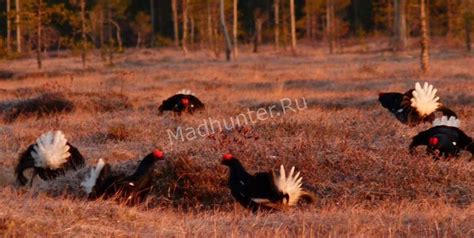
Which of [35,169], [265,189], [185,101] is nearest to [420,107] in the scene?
[185,101]

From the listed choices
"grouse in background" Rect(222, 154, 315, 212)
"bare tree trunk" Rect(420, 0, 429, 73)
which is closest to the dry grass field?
"grouse in background" Rect(222, 154, 315, 212)

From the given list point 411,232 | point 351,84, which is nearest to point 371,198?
point 411,232

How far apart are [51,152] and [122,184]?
1816 mm

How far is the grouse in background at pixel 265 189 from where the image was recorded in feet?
23.5

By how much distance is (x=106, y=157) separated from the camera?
9.88m

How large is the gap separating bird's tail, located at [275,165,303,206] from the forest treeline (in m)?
28.6

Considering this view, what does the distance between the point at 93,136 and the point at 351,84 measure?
10192mm

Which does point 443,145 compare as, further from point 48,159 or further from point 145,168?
point 48,159

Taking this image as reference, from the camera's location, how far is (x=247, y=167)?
8.70 m

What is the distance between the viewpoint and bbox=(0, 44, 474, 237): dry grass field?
559 cm

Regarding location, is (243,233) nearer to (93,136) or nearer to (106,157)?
(106,157)

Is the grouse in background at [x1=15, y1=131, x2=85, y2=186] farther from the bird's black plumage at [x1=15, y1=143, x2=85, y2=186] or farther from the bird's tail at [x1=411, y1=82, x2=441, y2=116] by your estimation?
the bird's tail at [x1=411, y1=82, x2=441, y2=116]

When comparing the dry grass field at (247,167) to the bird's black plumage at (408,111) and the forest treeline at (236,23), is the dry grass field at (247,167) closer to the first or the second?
the bird's black plumage at (408,111)

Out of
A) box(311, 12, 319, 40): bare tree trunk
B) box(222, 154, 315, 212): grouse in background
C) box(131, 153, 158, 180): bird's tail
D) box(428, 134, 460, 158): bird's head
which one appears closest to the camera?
box(222, 154, 315, 212): grouse in background
